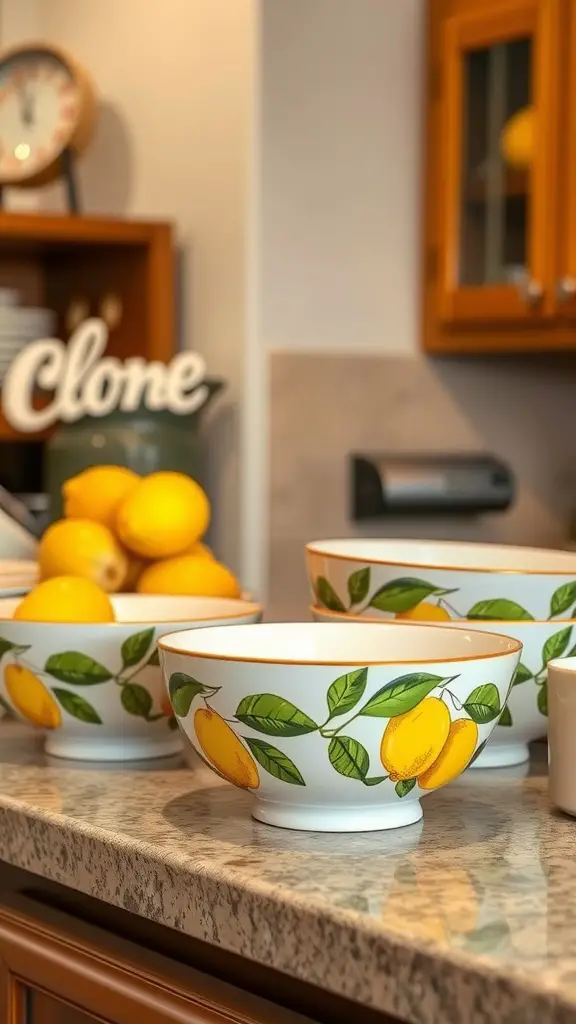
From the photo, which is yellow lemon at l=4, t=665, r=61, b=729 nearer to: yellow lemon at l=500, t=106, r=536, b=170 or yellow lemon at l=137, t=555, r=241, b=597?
yellow lemon at l=137, t=555, r=241, b=597

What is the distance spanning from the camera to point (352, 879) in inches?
26.1

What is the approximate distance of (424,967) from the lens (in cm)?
57

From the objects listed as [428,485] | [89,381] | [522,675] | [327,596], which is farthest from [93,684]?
[428,485]

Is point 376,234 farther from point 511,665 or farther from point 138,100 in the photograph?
point 511,665

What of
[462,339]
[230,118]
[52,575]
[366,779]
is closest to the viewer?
[366,779]

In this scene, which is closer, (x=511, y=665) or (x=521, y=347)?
(x=511, y=665)

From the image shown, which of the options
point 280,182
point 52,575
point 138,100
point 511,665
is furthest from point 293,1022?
point 138,100

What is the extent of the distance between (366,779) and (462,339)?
220 cm

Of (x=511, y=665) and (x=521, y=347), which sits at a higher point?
(x=521, y=347)

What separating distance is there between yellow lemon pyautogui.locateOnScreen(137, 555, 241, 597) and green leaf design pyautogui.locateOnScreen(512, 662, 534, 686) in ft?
0.91

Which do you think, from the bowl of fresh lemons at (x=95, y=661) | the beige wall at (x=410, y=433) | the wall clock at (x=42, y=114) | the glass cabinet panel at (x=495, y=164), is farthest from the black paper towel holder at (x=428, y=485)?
the bowl of fresh lemons at (x=95, y=661)

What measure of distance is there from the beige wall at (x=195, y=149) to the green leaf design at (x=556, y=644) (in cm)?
180

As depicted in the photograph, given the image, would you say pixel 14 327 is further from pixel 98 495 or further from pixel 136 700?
pixel 136 700

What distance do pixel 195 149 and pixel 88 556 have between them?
5.83 feet
